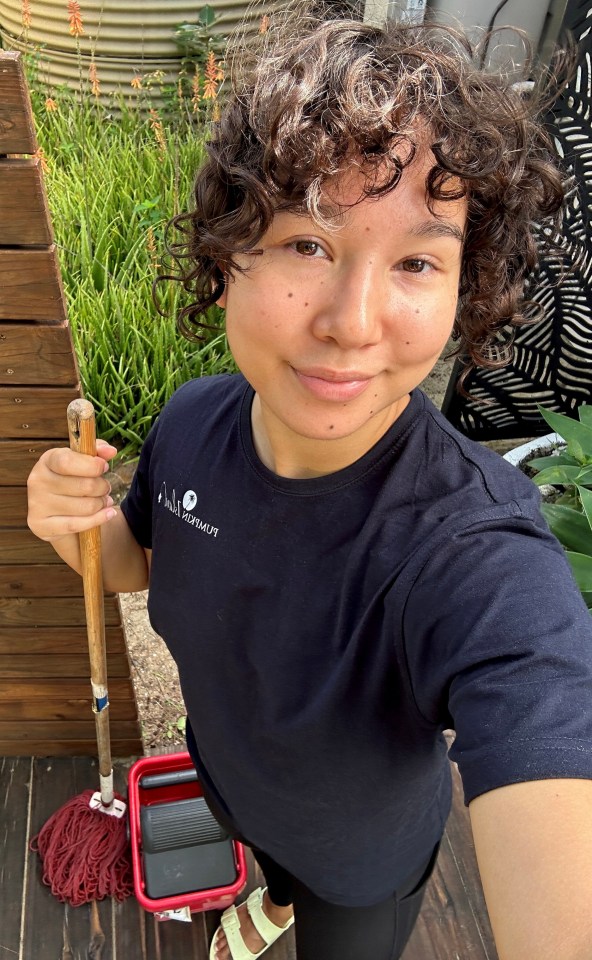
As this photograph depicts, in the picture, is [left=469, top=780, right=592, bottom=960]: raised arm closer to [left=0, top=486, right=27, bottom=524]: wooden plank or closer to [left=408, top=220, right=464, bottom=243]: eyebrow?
[left=408, top=220, right=464, bottom=243]: eyebrow

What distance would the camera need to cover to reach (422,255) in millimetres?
870

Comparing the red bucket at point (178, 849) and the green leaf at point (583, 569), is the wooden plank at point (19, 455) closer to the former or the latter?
the red bucket at point (178, 849)

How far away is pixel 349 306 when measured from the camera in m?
0.84

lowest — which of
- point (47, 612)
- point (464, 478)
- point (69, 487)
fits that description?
point (47, 612)

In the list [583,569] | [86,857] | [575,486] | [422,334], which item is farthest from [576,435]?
[86,857]

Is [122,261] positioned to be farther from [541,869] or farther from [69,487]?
[541,869]

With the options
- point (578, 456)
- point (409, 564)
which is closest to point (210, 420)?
point (409, 564)

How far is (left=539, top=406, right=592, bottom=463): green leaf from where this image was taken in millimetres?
2523

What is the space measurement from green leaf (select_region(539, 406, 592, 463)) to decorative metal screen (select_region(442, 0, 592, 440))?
269mm

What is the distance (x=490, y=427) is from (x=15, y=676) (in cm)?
223

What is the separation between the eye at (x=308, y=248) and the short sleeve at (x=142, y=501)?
0.56 m

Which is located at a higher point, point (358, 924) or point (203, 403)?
point (203, 403)

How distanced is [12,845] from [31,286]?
1.63 meters

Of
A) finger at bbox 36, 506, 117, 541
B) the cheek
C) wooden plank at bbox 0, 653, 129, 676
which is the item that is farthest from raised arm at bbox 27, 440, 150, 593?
wooden plank at bbox 0, 653, 129, 676
